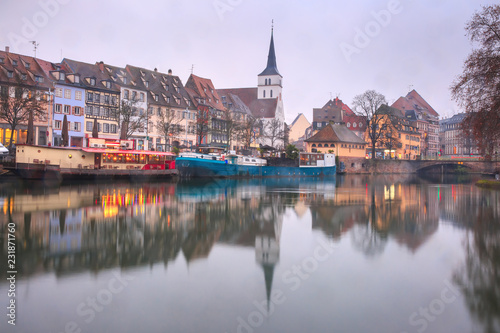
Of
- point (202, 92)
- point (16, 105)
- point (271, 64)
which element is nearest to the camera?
point (16, 105)

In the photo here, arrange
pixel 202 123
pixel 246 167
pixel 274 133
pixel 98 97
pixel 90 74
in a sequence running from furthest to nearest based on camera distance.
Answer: pixel 274 133
pixel 202 123
pixel 90 74
pixel 98 97
pixel 246 167

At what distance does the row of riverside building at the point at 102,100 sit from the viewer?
5706 centimetres

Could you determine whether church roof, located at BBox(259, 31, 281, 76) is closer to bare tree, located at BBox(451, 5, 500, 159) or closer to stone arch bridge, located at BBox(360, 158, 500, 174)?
stone arch bridge, located at BBox(360, 158, 500, 174)

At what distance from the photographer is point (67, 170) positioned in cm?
4231

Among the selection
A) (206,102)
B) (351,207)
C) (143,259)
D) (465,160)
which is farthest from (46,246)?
(465,160)

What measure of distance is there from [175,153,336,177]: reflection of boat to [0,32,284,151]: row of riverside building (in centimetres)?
863

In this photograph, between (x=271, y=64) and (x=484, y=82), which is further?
(x=271, y=64)

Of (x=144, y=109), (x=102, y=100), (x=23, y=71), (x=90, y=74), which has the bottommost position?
(x=144, y=109)

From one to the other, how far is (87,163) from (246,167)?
20217mm

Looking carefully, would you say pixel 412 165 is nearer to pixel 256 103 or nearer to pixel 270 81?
pixel 256 103

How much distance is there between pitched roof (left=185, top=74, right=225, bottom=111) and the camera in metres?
85.2

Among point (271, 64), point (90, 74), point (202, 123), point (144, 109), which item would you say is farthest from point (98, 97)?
point (271, 64)

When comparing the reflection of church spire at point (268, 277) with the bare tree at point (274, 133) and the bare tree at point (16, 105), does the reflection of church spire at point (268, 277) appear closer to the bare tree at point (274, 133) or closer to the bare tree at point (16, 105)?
the bare tree at point (16, 105)

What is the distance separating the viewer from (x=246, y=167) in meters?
58.5
